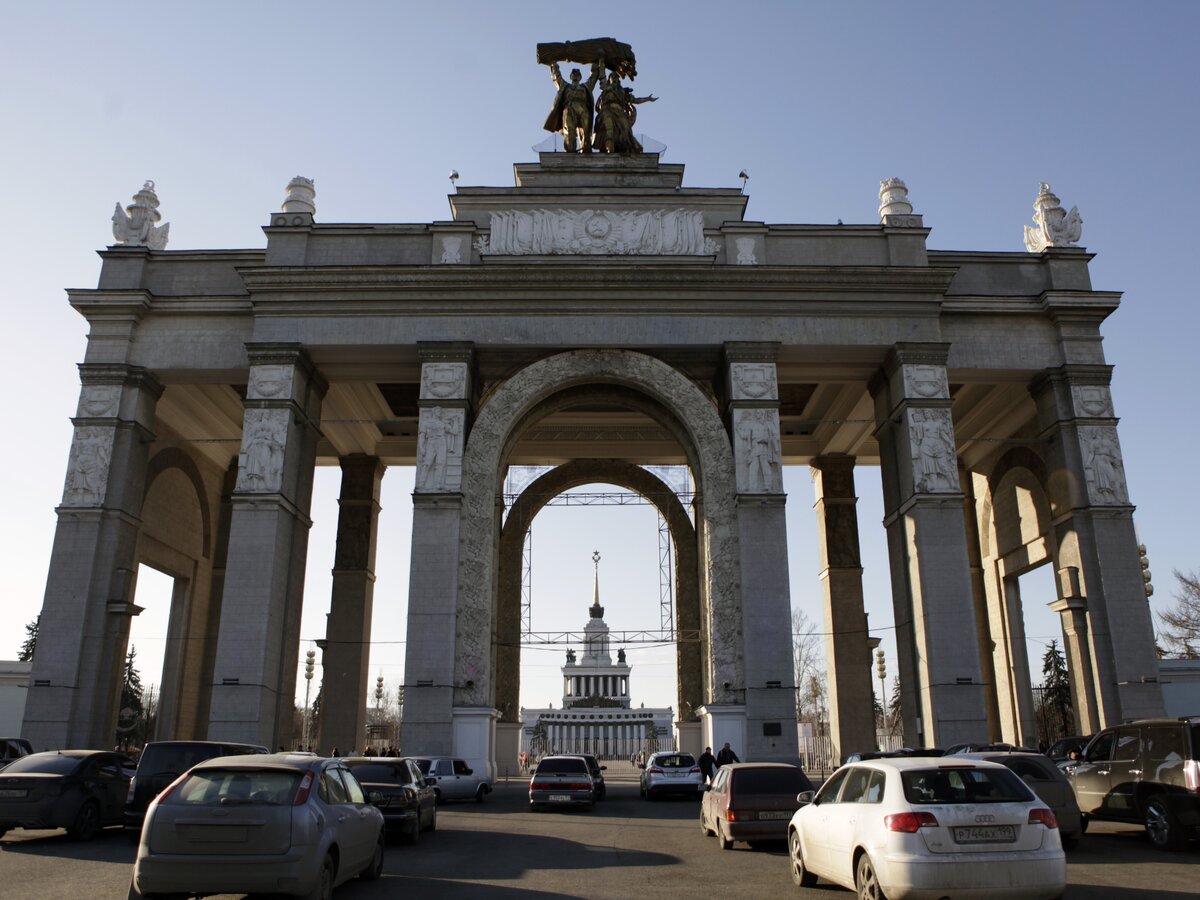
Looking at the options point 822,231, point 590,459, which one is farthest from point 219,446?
point 822,231

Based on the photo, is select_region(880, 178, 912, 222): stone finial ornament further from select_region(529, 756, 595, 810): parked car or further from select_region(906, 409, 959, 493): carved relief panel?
select_region(529, 756, 595, 810): parked car

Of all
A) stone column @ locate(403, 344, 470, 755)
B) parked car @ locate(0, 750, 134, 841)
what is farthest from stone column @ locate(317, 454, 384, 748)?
parked car @ locate(0, 750, 134, 841)

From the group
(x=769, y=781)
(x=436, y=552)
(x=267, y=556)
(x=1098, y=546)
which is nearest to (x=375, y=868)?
(x=769, y=781)

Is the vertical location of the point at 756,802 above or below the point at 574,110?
below

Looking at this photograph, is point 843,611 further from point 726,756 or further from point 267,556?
point 267,556

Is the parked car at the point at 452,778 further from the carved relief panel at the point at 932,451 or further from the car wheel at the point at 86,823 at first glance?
the carved relief panel at the point at 932,451

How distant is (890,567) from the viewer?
28.6 metres

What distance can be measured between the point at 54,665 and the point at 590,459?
19.6 metres

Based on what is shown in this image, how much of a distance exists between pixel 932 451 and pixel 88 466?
23.5 m

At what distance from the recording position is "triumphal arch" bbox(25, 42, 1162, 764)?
25359 mm

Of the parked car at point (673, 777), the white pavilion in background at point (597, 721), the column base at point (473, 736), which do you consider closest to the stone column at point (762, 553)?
the parked car at point (673, 777)

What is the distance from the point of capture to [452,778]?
72.5ft

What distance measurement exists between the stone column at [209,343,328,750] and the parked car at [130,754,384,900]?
17.0 m

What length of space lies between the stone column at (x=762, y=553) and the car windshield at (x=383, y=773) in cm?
1194
